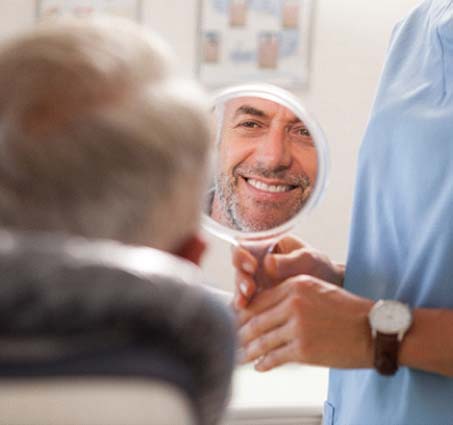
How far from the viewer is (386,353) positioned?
3.61ft

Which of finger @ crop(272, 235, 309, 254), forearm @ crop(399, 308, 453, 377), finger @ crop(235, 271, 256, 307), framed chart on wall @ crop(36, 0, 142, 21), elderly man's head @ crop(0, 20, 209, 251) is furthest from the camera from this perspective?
framed chart on wall @ crop(36, 0, 142, 21)

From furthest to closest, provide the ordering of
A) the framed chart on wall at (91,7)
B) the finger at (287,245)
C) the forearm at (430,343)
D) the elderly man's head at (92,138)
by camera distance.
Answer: the framed chart on wall at (91,7) < the finger at (287,245) < the forearm at (430,343) < the elderly man's head at (92,138)

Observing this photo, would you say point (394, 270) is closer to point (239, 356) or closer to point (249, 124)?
point (249, 124)

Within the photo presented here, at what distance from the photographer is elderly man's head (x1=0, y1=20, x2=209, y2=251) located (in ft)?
1.83

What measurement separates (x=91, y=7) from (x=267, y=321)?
1.82 metres

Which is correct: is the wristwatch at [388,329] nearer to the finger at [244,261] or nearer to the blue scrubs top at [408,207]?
the blue scrubs top at [408,207]

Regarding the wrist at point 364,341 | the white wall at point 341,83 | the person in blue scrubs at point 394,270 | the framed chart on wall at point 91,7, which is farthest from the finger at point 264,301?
the framed chart on wall at point 91,7

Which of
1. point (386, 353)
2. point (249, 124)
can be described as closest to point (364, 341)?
point (386, 353)

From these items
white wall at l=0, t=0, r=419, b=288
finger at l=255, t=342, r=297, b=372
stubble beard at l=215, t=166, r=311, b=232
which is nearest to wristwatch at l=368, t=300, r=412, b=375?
finger at l=255, t=342, r=297, b=372

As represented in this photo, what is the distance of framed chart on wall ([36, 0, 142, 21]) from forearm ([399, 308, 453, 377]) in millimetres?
1850

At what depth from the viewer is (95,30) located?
1.99 feet

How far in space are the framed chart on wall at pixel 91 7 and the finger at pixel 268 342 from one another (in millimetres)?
1754

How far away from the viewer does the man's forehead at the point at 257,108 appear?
4.07 ft

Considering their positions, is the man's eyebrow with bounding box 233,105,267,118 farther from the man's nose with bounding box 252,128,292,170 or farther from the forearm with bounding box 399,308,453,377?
the forearm with bounding box 399,308,453,377
